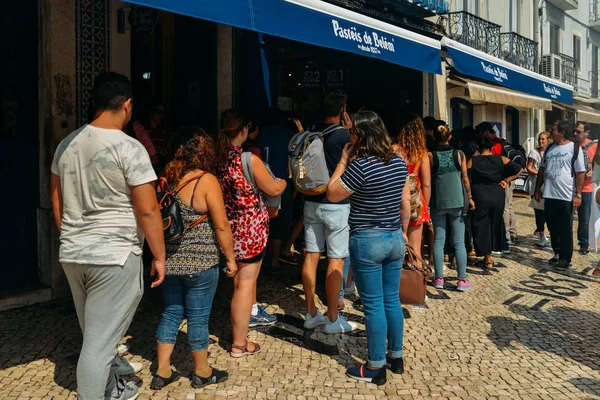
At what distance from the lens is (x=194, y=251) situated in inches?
136

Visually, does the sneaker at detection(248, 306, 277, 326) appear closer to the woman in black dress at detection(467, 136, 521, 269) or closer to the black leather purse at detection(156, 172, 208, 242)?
the black leather purse at detection(156, 172, 208, 242)

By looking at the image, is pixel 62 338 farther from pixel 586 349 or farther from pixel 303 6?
pixel 586 349

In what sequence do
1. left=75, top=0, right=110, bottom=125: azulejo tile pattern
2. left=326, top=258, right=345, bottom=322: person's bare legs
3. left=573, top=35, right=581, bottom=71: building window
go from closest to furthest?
left=326, top=258, right=345, bottom=322: person's bare legs
left=75, top=0, right=110, bottom=125: azulejo tile pattern
left=573, top=35, right=581, bottom=71: building window

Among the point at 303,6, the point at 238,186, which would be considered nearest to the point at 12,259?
the point at 238,186

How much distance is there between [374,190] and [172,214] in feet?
4.17

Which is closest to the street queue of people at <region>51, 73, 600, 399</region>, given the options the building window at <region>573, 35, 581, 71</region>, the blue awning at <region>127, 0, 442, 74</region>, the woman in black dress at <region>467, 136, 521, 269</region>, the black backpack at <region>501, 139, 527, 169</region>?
the blue awning at <region>127, 0, 442, 74</region>

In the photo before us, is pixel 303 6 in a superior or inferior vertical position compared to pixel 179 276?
superior

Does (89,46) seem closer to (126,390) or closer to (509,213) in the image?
(126,390)

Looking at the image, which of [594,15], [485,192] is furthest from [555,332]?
[594,15]

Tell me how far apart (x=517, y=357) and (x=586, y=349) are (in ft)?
2.20

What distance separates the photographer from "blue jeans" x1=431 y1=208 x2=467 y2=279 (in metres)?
6.14

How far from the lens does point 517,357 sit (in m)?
4.28

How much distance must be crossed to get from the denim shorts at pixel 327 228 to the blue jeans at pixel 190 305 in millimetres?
1228

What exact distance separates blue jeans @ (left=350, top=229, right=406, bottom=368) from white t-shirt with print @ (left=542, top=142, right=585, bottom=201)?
430 cm
